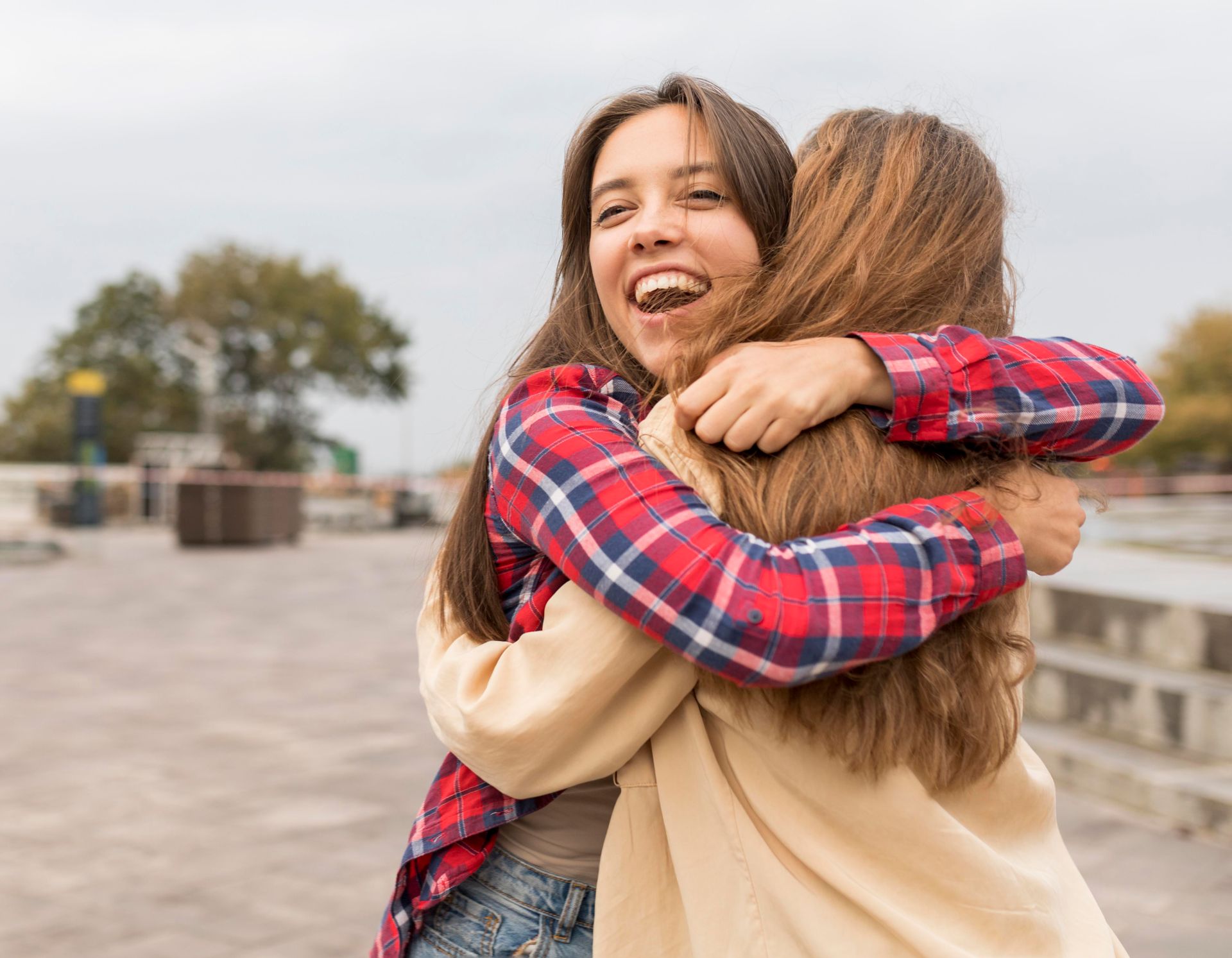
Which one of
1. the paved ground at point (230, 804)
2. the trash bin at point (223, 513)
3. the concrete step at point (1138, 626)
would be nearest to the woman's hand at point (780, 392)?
the paved ground at point (230, 804)

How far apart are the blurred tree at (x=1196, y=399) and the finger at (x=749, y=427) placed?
34.0m

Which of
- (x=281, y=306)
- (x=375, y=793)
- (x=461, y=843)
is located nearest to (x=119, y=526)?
(x=281, y=306)

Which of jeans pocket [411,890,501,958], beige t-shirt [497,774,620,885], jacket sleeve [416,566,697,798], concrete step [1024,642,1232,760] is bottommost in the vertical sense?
concrete step [1024,642,1232,760]

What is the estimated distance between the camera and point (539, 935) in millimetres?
1297

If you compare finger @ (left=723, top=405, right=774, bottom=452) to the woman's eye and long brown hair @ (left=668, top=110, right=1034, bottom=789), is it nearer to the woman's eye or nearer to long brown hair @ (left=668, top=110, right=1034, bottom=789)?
long brown hair @ (left=668, top=110, right=1034, bottom=789)

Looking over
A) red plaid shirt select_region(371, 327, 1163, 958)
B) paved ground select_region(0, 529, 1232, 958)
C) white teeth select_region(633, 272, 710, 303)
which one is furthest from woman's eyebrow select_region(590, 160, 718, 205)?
paved ground select_region(0, 529, 1232, 958)

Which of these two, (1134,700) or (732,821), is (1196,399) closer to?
(1134,700)

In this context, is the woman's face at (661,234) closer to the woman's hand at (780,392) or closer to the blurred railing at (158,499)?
the woman's hand at (780,392)

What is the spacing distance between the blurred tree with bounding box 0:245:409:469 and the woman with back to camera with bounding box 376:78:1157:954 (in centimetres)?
→ 3226

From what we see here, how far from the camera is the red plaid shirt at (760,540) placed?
101cm

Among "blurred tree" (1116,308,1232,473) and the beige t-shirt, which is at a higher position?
"blurred tree" (1116,308,1232,473)

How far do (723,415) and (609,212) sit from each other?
463 millimetres

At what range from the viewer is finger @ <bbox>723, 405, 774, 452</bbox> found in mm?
1084

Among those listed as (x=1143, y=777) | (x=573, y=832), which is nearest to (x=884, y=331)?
(x=573, y=832)
